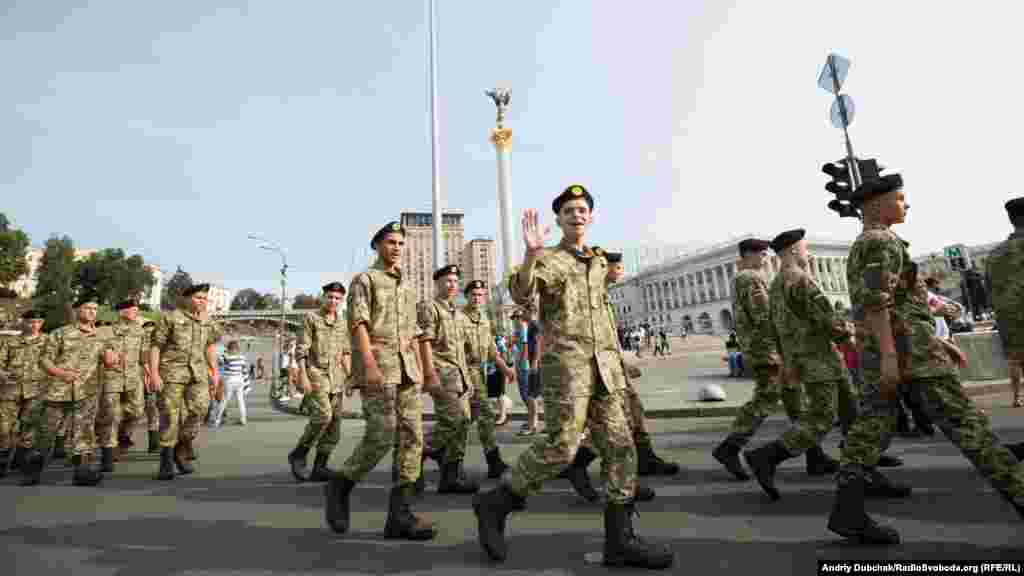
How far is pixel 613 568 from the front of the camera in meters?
2.92

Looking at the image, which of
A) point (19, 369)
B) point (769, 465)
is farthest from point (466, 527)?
point (19, 369)

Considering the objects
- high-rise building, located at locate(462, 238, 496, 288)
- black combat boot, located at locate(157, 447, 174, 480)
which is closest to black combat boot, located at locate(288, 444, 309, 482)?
black combat boot, located at locate(157, 447, 174, 480)

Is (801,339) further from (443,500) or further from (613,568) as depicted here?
(443,500)

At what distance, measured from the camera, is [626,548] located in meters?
2.88

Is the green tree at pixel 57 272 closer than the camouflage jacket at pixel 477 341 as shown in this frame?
No

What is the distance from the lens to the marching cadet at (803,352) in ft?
13.1

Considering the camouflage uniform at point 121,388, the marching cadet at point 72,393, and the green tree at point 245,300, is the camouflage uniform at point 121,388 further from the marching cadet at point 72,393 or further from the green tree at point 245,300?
the green tree at point 245,300

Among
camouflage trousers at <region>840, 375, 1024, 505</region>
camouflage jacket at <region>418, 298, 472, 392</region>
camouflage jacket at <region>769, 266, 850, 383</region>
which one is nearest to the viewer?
camouflage trousers at <region>840, 375, 1024, 505</region>

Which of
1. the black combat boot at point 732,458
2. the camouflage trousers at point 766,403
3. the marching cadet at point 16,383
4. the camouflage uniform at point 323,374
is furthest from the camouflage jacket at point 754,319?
the marching cadet at point 16,383

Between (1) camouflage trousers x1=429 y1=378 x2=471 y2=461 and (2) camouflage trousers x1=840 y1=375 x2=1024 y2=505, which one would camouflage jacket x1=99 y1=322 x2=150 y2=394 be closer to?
(1) camouflage trousers x1=429 y1=378 x2=471 y2=461

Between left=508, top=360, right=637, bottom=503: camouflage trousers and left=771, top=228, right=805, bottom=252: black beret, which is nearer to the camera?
left=508, top=360, right=637, bottom=503: camouflage trousers

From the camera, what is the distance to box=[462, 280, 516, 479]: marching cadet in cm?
548

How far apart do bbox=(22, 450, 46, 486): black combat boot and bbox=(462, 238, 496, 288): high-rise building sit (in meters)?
105

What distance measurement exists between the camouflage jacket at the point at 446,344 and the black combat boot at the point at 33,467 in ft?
15.9
